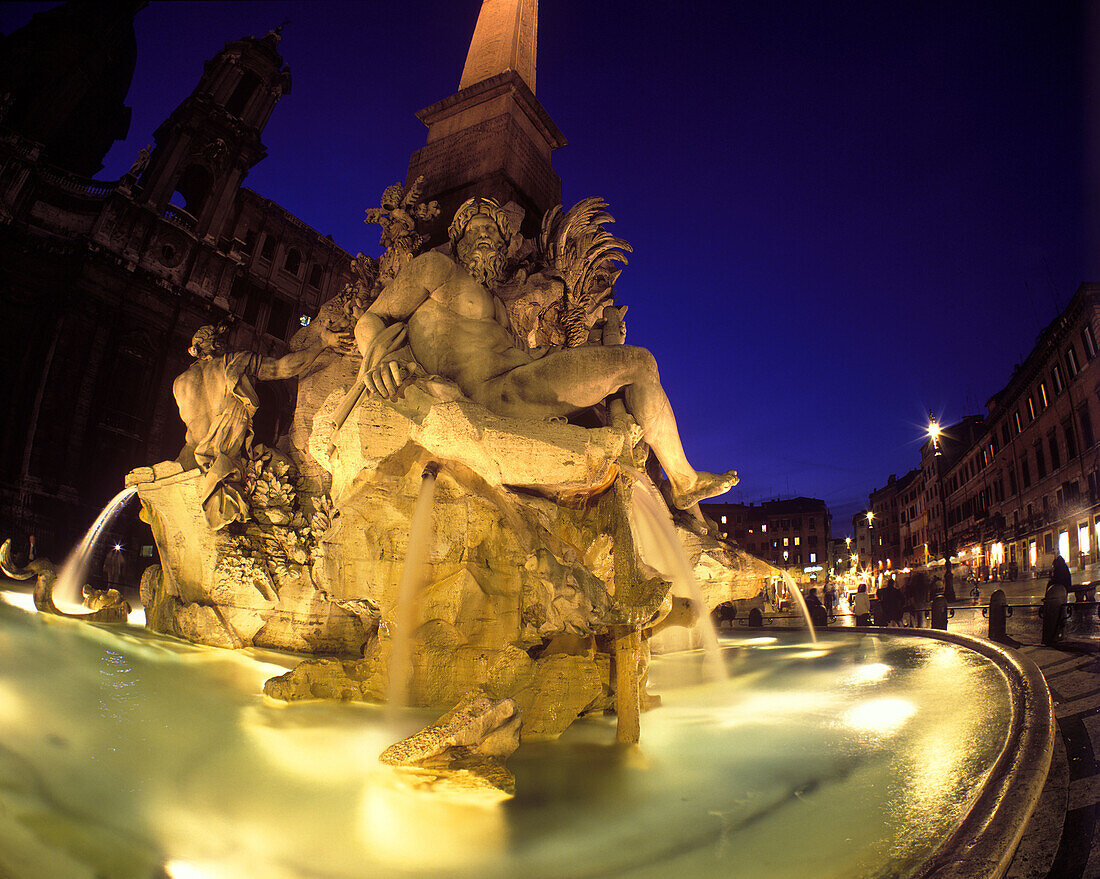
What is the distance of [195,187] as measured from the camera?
29.8 m

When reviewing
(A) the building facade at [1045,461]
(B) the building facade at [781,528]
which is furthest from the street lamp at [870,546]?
(A) the building facade at [1045,461]

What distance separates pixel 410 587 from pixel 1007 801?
299cm

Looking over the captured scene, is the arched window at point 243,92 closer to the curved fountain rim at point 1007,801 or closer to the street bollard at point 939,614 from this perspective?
the street bollard at point 939,614

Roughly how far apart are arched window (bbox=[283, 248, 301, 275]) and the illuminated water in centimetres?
3140

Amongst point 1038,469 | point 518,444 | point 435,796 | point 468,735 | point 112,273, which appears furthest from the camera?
point 1038,469

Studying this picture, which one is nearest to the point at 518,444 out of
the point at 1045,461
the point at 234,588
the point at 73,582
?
the point at 234,588

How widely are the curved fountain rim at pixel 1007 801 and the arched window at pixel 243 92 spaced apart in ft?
123

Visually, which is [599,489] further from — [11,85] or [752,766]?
[11,85]

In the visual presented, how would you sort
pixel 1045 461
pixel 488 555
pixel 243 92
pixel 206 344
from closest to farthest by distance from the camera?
pixel 488 555, pixel 206 344, pixel 243 92, pixel 1045 461

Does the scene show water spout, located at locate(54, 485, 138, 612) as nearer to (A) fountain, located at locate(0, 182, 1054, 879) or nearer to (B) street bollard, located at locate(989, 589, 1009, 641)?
(A) fountain, located at locate(0, 182, 1054, 879)

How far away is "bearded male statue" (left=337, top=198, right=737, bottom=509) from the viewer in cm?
379

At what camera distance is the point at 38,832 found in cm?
207

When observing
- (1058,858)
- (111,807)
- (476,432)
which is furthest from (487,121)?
(1058,858)

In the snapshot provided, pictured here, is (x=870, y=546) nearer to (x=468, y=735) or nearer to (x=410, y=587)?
(x=410, y=587)
